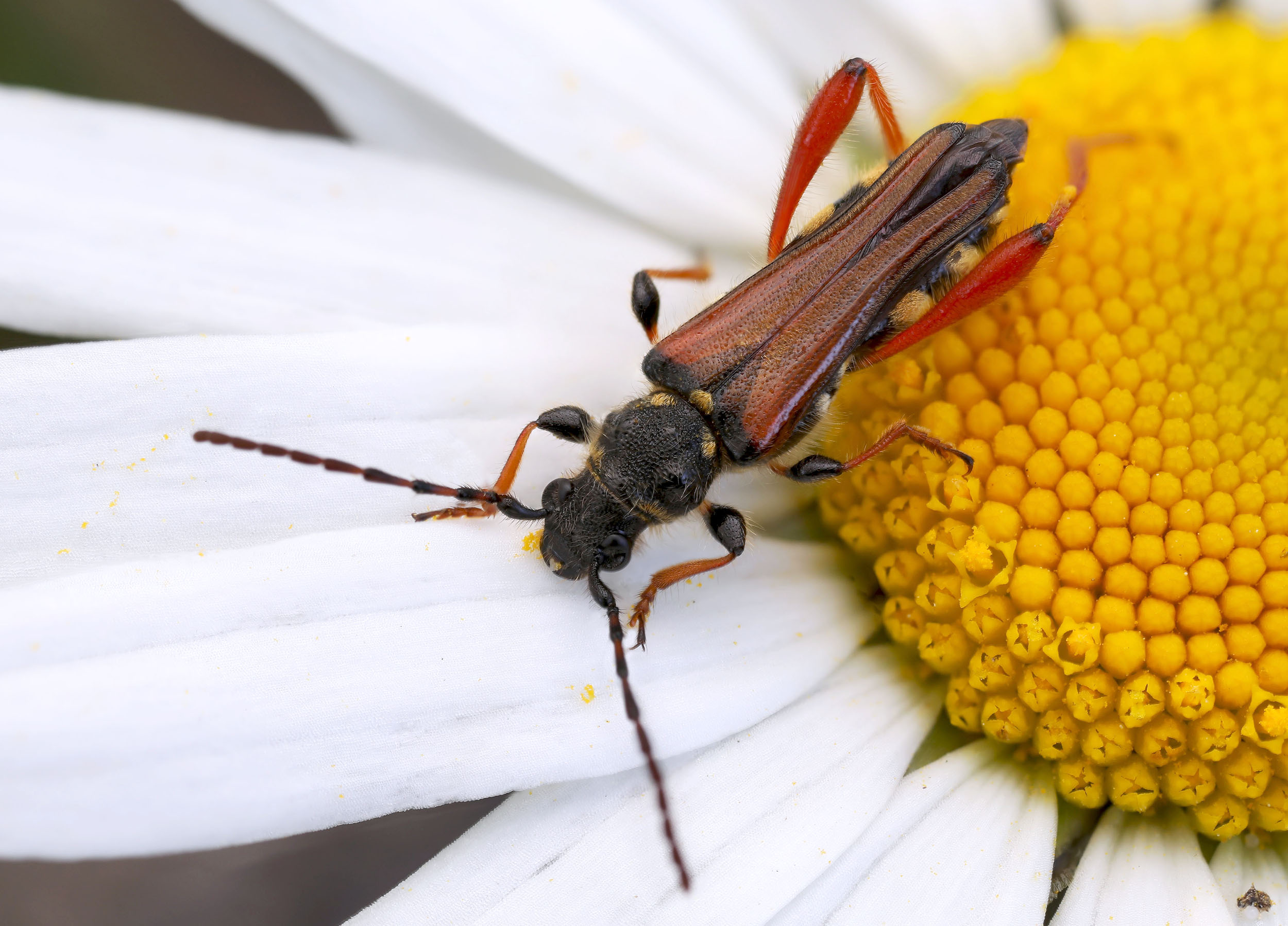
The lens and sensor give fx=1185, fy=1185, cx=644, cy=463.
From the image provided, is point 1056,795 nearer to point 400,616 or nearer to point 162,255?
point 400,616

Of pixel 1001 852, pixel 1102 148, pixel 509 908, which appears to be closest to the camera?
pixel 509 908

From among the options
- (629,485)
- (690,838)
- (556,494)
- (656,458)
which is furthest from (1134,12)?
(690,838)

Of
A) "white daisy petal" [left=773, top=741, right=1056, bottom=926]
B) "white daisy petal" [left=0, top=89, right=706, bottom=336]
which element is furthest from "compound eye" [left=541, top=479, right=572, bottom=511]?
"white daisy petal" [left=773, top=741, right=1056, bottom=926]

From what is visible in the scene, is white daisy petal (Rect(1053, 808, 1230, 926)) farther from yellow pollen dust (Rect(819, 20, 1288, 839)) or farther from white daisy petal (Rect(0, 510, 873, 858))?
white daisy petal (Rect(0, 510, 873, 858))

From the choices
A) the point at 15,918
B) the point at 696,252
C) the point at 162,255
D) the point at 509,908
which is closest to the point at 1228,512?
the point at 696,252

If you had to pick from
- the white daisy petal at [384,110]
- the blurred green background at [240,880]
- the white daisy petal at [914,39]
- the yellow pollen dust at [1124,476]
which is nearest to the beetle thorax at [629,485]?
the yellow pollen dust at [1124,476]

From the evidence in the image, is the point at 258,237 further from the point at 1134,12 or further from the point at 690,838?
the point at 1134,12
